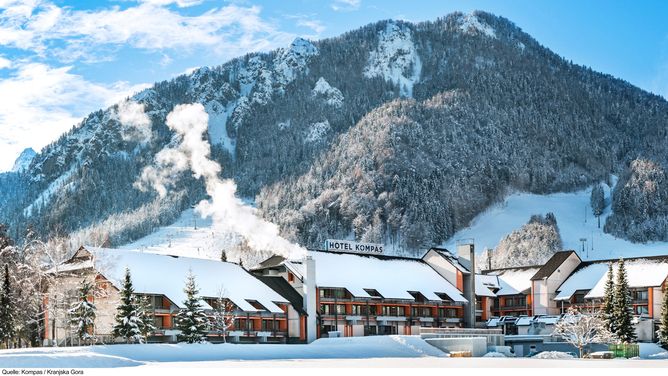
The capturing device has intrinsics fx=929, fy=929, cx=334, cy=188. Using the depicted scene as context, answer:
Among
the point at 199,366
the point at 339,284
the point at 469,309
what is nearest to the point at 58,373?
the point at 199,366

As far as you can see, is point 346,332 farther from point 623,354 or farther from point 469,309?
point 623,354

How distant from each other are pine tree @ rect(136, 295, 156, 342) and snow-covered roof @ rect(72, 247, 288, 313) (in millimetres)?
3353

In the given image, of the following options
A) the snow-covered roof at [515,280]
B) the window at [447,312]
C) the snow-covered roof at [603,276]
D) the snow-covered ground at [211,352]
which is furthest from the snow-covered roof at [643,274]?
the snow-covered ground at [211,352]

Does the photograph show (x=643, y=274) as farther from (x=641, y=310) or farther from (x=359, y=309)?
(x=359, y=309)

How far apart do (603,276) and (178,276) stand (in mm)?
53425

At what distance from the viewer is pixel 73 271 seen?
287 feet

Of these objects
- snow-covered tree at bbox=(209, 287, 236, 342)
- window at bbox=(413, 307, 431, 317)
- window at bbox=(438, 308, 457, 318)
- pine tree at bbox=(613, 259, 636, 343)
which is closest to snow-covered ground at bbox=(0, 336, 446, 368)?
snow-covered tree at bbox=(209, 287, 236, 342)

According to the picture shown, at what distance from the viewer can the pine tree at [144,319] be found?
7592 centimetres

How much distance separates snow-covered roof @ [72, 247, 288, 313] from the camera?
85.9 meters

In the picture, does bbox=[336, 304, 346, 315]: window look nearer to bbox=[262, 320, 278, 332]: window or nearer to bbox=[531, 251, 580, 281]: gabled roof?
bbox=[262, 320, 278, 332]: window

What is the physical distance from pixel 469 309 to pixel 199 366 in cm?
6753

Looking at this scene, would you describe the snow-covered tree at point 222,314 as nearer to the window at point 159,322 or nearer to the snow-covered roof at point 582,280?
the window at point 159,322

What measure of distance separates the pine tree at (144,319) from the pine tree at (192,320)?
273 centimetres

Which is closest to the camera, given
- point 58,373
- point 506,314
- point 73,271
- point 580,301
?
point 58,373
